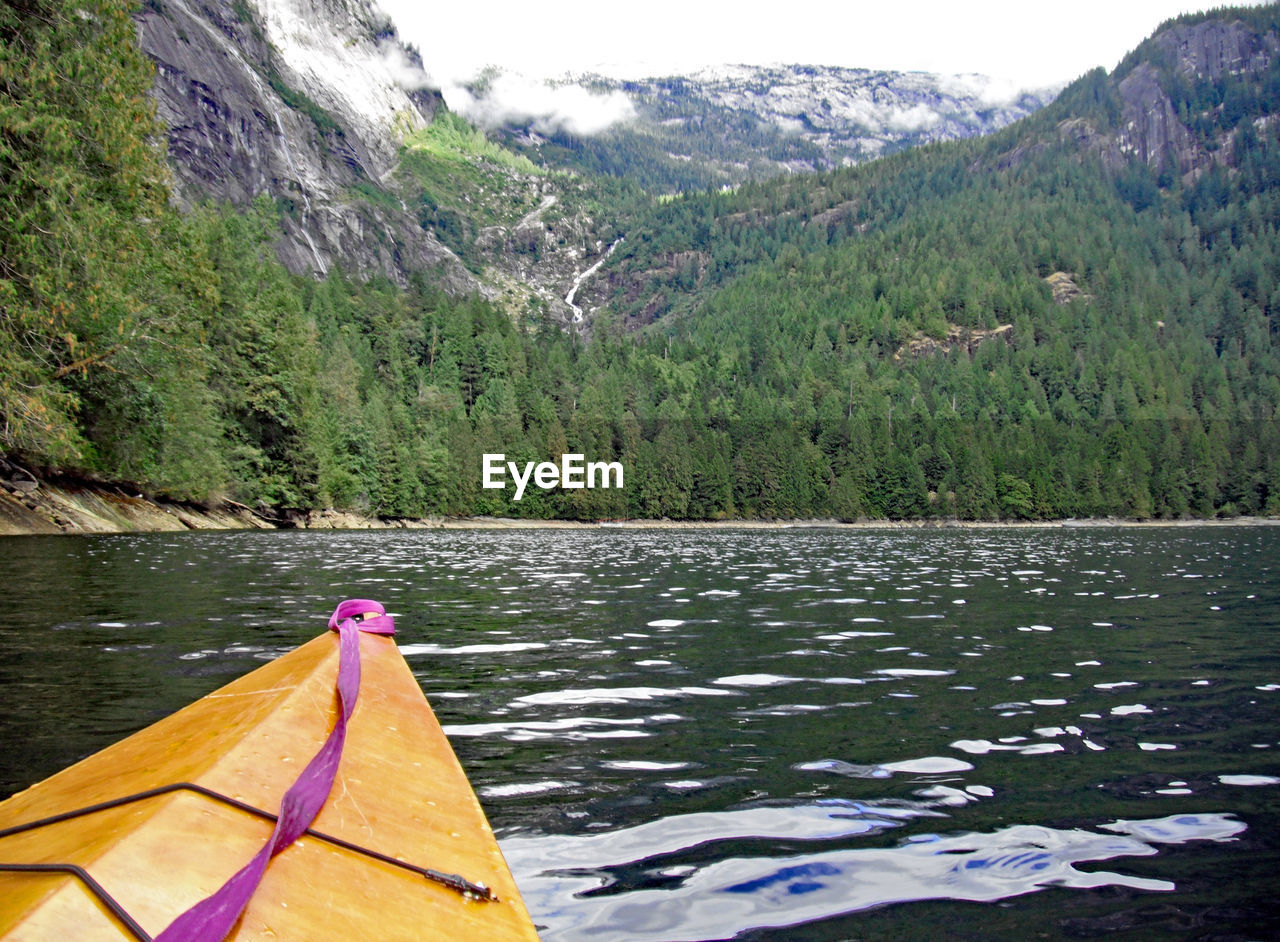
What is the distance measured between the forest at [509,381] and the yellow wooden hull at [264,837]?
25.4 metres

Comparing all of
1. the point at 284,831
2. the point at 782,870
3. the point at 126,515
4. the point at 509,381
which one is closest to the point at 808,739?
the point at 782,870

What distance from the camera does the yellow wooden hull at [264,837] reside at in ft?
8.61

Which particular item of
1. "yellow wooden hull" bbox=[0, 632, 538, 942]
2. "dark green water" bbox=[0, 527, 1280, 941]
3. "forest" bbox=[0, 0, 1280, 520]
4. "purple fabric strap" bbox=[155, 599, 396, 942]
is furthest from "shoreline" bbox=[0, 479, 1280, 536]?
"yellow wooden hull" bbox=[0, 632, 538, 942]

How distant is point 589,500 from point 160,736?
356 ft

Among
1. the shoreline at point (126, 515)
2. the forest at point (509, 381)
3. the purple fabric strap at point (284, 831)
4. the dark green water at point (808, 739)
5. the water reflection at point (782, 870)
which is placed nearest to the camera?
the purple fabric strap at point (284, 831)

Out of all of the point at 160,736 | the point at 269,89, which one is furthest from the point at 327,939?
the point at 269,89

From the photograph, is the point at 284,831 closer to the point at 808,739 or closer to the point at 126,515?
the point at 808,739

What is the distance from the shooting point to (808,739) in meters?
7.97

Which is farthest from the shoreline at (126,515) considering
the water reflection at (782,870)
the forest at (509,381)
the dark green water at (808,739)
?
the water reflection at (782,870)

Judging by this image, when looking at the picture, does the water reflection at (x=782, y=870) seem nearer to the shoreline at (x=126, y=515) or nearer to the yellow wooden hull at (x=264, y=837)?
the yellow wooden hull at (x=264, y=837)

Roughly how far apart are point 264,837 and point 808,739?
18.5ft

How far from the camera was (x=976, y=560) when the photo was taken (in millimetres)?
38594

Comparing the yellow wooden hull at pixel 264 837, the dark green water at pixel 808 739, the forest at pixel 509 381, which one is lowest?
the dark green water at pixel 808 739

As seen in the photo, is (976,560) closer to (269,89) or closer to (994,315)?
(994,315)
